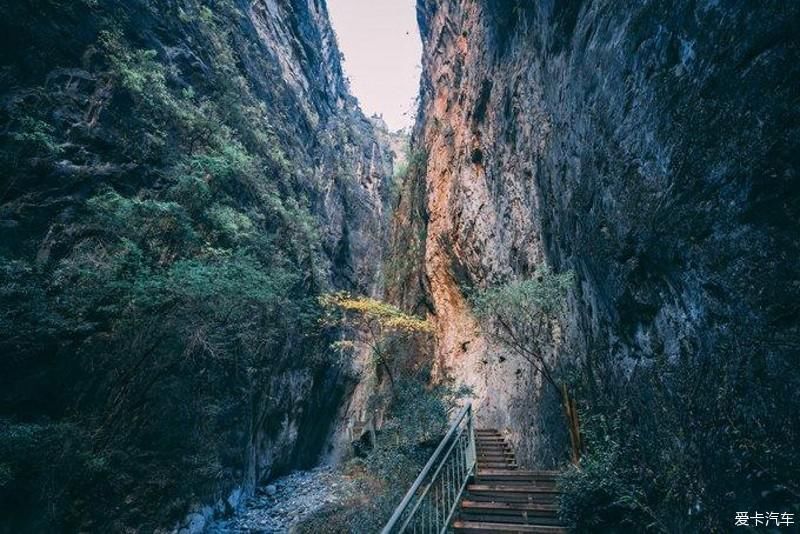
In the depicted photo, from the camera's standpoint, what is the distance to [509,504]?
15.3 ft

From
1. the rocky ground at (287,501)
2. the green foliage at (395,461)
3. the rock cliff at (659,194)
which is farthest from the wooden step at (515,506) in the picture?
the rocky ground at (287,501)

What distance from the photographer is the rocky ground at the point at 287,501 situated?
9.11 meters

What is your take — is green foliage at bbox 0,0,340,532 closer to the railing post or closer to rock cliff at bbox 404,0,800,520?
the railing post

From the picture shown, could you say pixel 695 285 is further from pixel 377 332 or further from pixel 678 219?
pixel 377 332

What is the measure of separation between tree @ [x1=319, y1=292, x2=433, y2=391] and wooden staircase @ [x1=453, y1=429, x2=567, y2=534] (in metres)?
7.77

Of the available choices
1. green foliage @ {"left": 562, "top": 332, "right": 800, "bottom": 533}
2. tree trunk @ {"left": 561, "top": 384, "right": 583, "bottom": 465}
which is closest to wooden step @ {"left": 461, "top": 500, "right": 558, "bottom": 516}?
green foliage @ {"left": 562, "top": 332, "right": 800, "bottom": 533}

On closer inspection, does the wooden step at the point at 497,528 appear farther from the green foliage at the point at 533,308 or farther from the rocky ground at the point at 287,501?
the rocky ground at the point at 287,501

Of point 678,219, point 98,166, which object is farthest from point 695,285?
point 98,166

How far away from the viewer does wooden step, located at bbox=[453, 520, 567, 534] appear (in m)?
3.99

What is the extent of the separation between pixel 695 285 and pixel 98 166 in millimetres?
10647

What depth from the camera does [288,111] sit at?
61.1 feet

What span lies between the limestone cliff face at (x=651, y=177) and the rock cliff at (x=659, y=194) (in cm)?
2

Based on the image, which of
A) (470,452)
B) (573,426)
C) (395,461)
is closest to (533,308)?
(573,426)

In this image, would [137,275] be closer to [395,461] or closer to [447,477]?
[395,461]
